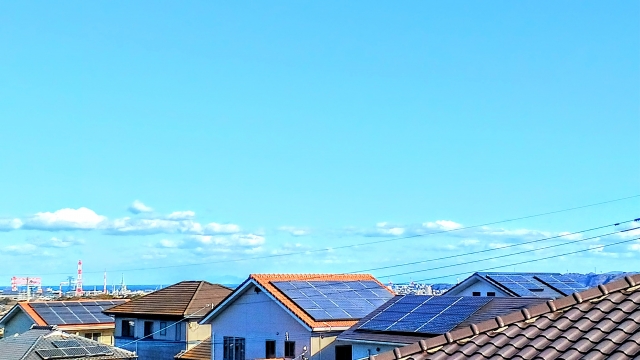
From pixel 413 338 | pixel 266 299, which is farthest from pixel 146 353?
pixel 413 338

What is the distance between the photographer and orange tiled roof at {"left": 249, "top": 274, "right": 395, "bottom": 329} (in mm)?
29578

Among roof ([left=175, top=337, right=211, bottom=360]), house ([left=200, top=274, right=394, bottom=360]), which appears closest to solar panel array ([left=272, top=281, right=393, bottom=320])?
house ([left=200, top=274, right=394, bottom=360])

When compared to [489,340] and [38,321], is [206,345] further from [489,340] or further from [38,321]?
[489,340]

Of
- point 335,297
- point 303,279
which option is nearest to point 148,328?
point 303,279

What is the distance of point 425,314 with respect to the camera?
87.1 ft

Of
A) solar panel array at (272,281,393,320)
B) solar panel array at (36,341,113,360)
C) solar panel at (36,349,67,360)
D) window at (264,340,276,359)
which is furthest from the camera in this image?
window at (264,340,276,359)

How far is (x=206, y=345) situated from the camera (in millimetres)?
35938

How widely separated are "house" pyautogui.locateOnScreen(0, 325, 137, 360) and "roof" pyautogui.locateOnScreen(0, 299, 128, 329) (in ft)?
36.0

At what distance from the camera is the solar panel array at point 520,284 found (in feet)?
116

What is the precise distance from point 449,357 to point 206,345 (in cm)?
2946

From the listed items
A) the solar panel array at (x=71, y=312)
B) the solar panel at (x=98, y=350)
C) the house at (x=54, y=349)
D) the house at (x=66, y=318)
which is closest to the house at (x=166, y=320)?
the house at (x=66, y=318)

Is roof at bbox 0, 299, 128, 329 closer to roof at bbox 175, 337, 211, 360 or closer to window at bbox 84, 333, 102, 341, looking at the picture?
window at bbox 84, 333, 102, 341

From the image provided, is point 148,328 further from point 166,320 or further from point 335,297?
point 335,297

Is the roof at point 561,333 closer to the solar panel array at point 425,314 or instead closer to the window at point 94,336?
the solar panel array at point 425,314
